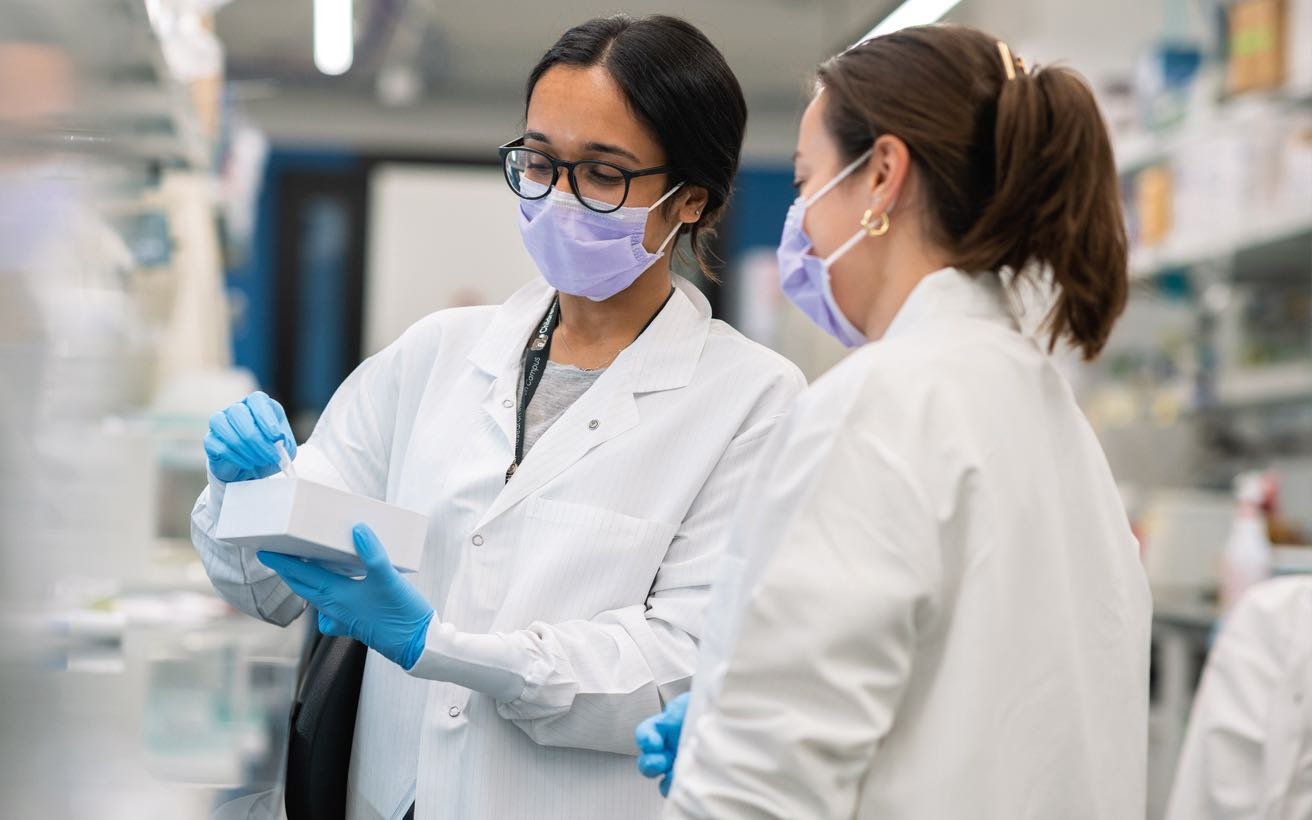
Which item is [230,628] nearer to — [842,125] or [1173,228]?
[842,125]

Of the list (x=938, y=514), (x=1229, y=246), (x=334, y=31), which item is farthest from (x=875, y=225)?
(x=334, y=31)

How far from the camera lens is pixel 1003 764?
Result: 3.86ft

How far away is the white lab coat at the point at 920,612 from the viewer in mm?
1114

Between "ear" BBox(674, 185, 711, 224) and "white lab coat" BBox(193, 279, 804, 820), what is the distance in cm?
14

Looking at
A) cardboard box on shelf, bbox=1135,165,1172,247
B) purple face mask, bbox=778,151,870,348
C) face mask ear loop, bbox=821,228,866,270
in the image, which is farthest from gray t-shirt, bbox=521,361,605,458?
cardboard box on shelf, bbox=1135,165,1172,247

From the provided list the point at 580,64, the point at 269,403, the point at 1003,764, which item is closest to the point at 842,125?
the point at 580,64

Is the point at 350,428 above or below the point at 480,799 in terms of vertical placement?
above

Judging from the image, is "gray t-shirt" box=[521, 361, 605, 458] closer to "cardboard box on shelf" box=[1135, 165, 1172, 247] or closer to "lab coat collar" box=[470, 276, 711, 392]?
"lab coat collar" box=[470, 276, 711, 392]

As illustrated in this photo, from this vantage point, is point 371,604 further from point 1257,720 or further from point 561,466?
point 1257,720

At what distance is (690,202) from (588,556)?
49 cm

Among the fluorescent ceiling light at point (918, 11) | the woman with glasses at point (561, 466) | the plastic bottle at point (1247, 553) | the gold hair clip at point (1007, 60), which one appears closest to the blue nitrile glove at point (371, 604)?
the woman with glasses at point (561, 466)

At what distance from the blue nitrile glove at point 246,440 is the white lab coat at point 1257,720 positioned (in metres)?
1.68

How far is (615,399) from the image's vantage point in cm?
169

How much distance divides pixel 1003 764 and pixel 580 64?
955 mm
